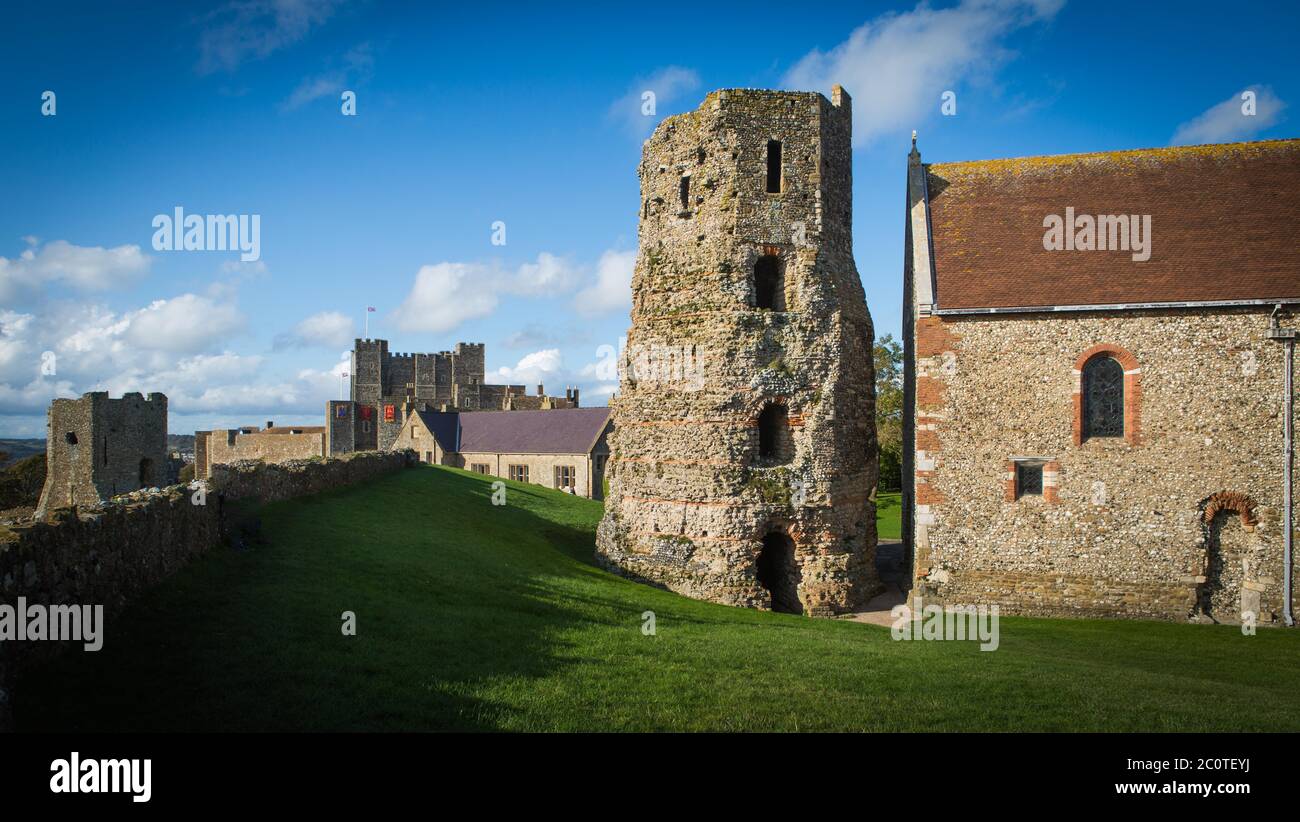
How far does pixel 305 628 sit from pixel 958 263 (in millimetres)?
16401

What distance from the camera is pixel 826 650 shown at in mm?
12086

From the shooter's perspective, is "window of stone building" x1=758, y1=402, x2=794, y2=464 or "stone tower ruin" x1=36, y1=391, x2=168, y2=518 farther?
"stone tower ruin" x1=36, y1=391, x2=168, y2=518

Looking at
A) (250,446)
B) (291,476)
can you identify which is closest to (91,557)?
(291,476)

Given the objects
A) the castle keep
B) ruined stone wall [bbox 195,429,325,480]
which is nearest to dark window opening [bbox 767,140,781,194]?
ruined stone wall [bbox 195,429,325,480]

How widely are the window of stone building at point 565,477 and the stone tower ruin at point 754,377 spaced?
1061 inches

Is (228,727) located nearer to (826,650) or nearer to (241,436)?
(826,650)

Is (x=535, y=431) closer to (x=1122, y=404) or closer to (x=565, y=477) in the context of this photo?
(x=565, y=477)

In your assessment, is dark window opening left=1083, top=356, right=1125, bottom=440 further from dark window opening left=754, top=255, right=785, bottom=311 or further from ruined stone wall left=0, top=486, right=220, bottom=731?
ruined stone wall left=0, top=486, right=220, bottom=731

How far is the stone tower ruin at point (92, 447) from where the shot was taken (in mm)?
33188

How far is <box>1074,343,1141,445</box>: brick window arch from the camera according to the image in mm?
16875

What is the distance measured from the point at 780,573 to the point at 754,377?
5.10m

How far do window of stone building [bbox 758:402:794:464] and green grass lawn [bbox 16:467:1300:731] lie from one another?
14.6 feet

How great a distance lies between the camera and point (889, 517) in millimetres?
34281

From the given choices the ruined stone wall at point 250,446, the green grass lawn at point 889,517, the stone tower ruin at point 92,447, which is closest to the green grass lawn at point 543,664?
the green grass lawn at point 889,517
